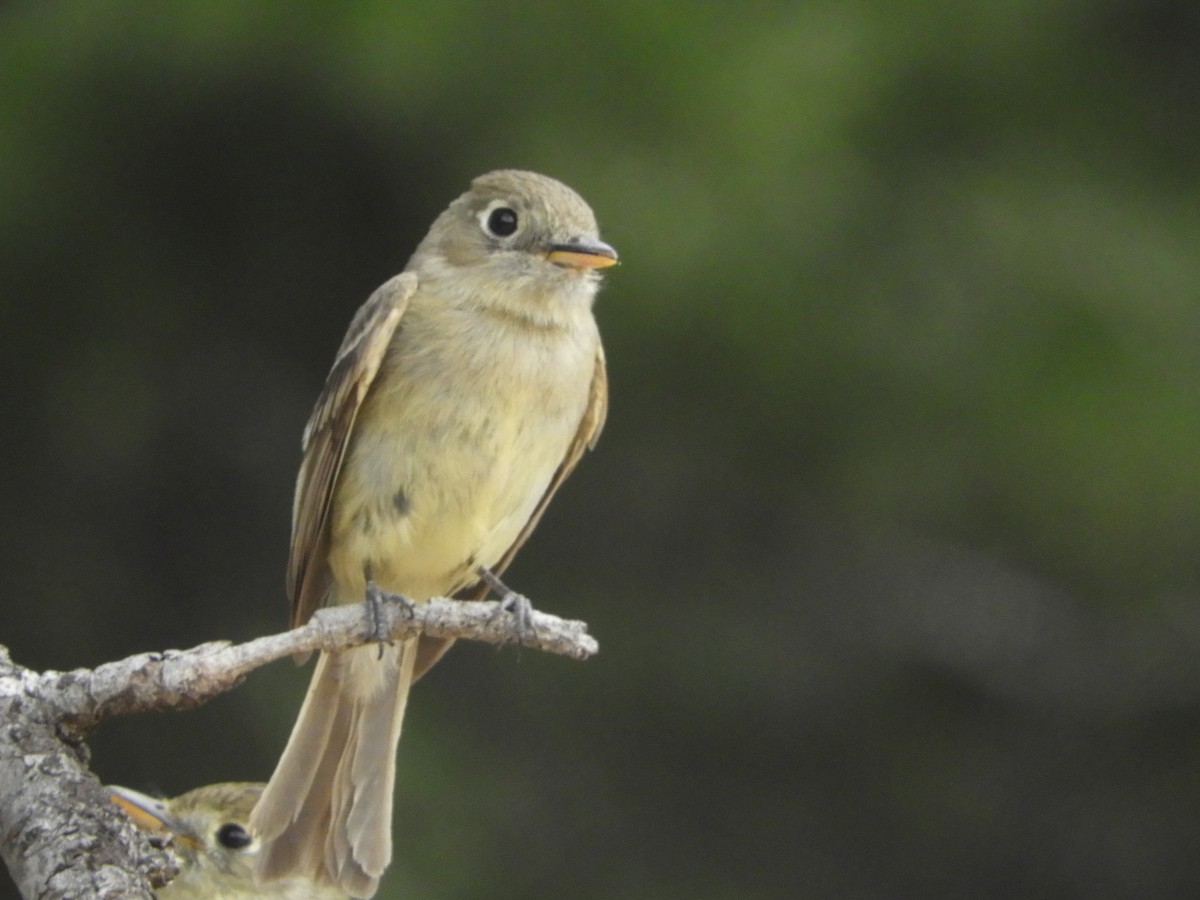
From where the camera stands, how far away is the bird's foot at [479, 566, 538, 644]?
357 centimetres

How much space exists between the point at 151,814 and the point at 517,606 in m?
1.90

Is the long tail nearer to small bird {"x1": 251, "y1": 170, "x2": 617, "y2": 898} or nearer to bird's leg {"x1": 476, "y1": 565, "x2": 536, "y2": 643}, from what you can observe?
small bird {"x1": 251, "y1": 170, "x2": 617, "y2": 898}

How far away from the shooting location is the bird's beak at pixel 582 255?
4523 mm

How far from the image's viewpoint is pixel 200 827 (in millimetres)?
5566

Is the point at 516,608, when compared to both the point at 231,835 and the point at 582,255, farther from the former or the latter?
the point at 231,835

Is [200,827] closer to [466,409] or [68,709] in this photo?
[466,409]

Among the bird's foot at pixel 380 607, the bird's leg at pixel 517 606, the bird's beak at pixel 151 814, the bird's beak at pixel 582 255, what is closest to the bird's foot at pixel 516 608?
the bird's leg at pixel 517 606

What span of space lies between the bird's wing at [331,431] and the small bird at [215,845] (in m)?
1.20

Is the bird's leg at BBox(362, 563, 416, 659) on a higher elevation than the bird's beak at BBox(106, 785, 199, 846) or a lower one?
higher

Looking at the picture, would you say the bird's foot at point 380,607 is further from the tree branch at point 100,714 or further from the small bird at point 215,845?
the small bird at point 215,845

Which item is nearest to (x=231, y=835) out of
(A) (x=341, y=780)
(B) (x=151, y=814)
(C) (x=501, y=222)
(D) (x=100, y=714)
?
(B) (x=151, y=814)

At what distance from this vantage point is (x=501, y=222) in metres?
4.77

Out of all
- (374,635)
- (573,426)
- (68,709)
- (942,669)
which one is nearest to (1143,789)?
(942,669)

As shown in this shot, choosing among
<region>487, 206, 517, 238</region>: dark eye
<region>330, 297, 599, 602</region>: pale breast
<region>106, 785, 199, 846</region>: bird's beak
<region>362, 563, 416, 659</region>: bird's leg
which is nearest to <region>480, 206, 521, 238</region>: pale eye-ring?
<region>487, 206, 517, 238</region>: dark eye
